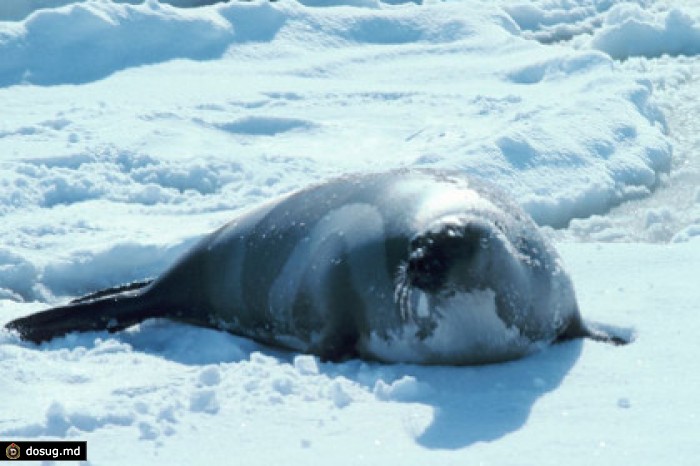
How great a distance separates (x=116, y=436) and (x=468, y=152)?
3.41 meters

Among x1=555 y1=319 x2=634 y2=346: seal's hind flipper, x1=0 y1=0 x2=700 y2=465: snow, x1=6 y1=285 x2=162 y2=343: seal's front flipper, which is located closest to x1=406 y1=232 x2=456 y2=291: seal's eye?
x1=0 y1=0 x2=700 y2=465: snow

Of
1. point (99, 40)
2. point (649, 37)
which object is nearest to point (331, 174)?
point (99, 40)

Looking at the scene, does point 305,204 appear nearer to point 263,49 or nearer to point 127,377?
point 127,377

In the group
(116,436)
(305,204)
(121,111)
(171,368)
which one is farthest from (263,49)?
(116,436)

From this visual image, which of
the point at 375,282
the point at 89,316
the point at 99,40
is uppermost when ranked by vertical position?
the point at 375,282

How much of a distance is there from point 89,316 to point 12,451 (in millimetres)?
1279

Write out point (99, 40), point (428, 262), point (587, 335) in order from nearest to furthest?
1. point (428, 262)
2. point (587, 335)
3. point (99, 40)

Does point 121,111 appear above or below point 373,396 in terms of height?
below

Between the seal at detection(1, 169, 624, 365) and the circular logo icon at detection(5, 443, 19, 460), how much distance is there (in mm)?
947

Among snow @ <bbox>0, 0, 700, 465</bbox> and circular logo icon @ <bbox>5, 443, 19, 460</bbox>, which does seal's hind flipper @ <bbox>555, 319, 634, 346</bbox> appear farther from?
circular logo icon @ <bbox>5, 443, 19, 460</bbox>

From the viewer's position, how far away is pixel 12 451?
95.8 inches

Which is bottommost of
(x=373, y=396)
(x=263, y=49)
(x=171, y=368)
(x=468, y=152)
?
(x=263, y=49)

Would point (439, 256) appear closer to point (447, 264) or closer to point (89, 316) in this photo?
point (447, 264)

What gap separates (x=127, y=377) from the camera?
308cm
